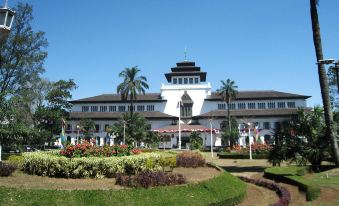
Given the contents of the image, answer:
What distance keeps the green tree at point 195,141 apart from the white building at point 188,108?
3940 mm

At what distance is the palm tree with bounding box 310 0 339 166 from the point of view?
23203 millimetres

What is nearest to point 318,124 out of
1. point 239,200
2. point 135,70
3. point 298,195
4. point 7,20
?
point 298,195

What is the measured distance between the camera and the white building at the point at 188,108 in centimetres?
7338

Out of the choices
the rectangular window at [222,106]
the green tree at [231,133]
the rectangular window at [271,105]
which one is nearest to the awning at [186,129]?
the green tree at [231,133]

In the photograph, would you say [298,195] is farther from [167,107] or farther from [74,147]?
[167,107]

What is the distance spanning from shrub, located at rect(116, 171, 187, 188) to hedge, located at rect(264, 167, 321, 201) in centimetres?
565

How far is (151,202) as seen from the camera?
12.1 metres

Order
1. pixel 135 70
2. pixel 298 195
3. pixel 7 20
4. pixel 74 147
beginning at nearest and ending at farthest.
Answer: pixel 7 20, pixel 298 195, pixel 74 147, pixel 135 70

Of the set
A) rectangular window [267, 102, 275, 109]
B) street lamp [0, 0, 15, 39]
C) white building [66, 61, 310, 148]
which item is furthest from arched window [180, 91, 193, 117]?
street lamp [0, 0, 15, 39]

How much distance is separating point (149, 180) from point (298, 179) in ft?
29.9

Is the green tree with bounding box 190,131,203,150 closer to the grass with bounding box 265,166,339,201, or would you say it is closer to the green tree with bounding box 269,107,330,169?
the green tree with bounding box 269,107,330,169

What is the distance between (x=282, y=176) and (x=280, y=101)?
57.6m

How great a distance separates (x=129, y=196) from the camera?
40.1 ft

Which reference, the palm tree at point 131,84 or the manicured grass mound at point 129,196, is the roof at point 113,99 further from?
the manicured grass mound at point 129,196
